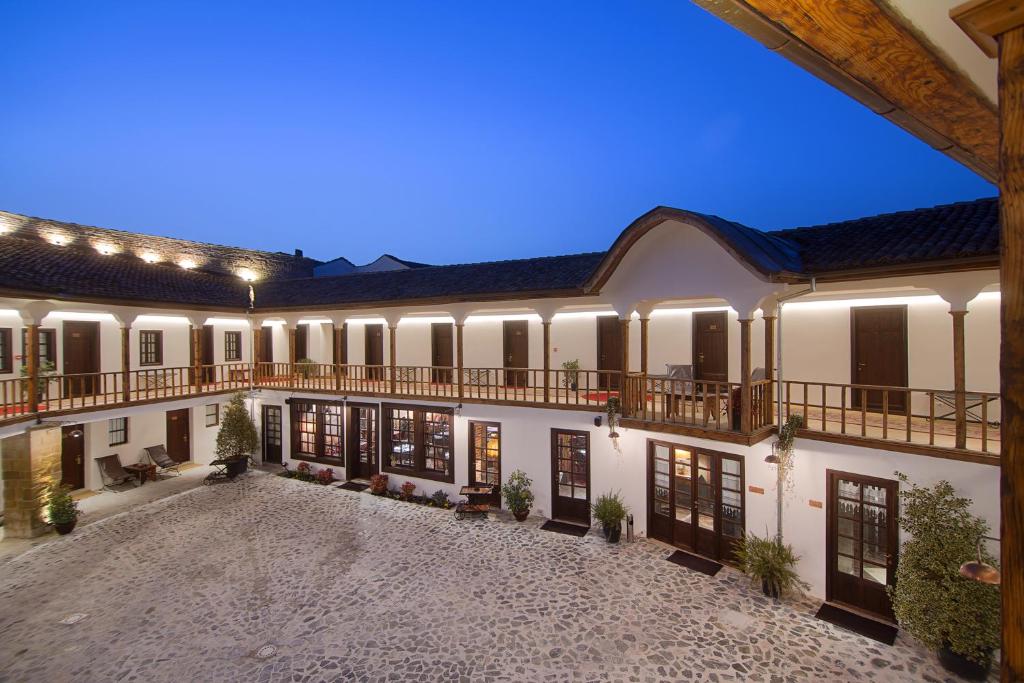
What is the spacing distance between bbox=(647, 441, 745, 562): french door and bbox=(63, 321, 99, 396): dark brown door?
60.0ft

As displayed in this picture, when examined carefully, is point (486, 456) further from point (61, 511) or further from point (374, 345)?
point (61, 511)

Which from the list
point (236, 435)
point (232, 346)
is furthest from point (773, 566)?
point (232, 346)

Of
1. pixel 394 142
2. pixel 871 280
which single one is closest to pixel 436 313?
pixel 871 280

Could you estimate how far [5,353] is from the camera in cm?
1427

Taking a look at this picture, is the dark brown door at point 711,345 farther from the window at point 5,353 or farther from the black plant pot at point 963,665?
the window at point 5,353

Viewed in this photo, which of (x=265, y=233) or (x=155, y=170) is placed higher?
(x=155, y=170)

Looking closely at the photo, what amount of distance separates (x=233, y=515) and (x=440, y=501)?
6.10 meters

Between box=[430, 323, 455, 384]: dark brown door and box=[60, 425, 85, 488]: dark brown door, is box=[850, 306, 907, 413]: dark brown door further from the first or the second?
box=[60, 425, 85, 488]: dark brown door

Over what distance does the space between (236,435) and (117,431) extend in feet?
14.1

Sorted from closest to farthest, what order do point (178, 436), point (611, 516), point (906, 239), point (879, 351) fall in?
point (906, 239) → point (879, 351) → point (611, 516) → point (178, 436)

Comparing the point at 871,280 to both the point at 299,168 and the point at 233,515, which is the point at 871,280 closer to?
the point at 233,515

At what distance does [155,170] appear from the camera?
163 m

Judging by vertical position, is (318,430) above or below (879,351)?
below

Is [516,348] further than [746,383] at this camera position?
Yes
